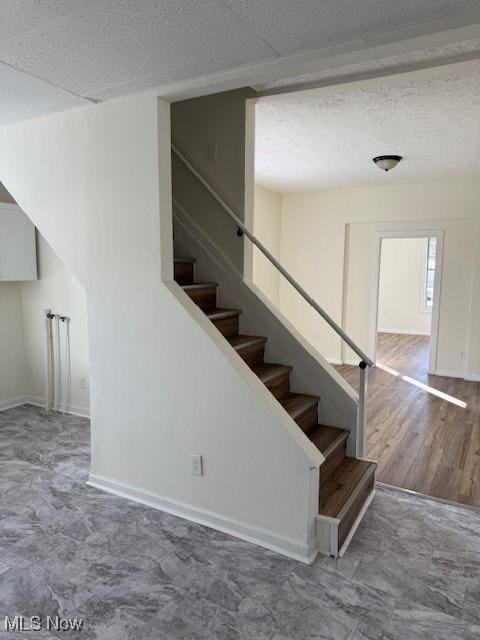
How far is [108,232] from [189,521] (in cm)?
182

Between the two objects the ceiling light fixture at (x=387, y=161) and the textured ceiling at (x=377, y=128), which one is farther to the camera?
the ceiling light fixture at (x=387, y=161)

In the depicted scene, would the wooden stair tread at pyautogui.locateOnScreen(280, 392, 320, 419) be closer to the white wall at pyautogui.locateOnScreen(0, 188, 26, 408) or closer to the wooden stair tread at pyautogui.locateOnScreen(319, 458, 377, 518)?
the wooden stair tread at pyautogui.locateOnScreen(319, 458, 377, 518)

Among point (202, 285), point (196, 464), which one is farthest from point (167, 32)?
point (196, 464)

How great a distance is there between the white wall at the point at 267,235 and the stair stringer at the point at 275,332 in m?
2.73

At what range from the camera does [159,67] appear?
2158mm

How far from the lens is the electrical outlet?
8.59 feet

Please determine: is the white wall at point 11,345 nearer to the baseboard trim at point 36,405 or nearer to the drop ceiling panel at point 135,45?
the baseboard trim at point 36,405

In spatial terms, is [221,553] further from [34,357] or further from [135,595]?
[34,357]

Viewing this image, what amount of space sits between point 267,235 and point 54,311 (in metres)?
3.43

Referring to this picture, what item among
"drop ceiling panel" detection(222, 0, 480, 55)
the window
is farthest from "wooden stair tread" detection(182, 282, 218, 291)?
the window

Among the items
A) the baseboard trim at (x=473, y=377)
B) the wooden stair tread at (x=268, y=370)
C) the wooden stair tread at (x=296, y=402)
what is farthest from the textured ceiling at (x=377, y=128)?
the baseboard trim at (x=473, y=377)

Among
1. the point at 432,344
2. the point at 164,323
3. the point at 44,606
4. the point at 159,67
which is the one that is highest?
the point at 159,67

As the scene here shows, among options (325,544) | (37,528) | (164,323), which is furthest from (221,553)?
(164,323)

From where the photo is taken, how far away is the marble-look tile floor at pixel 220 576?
1.89 meters
